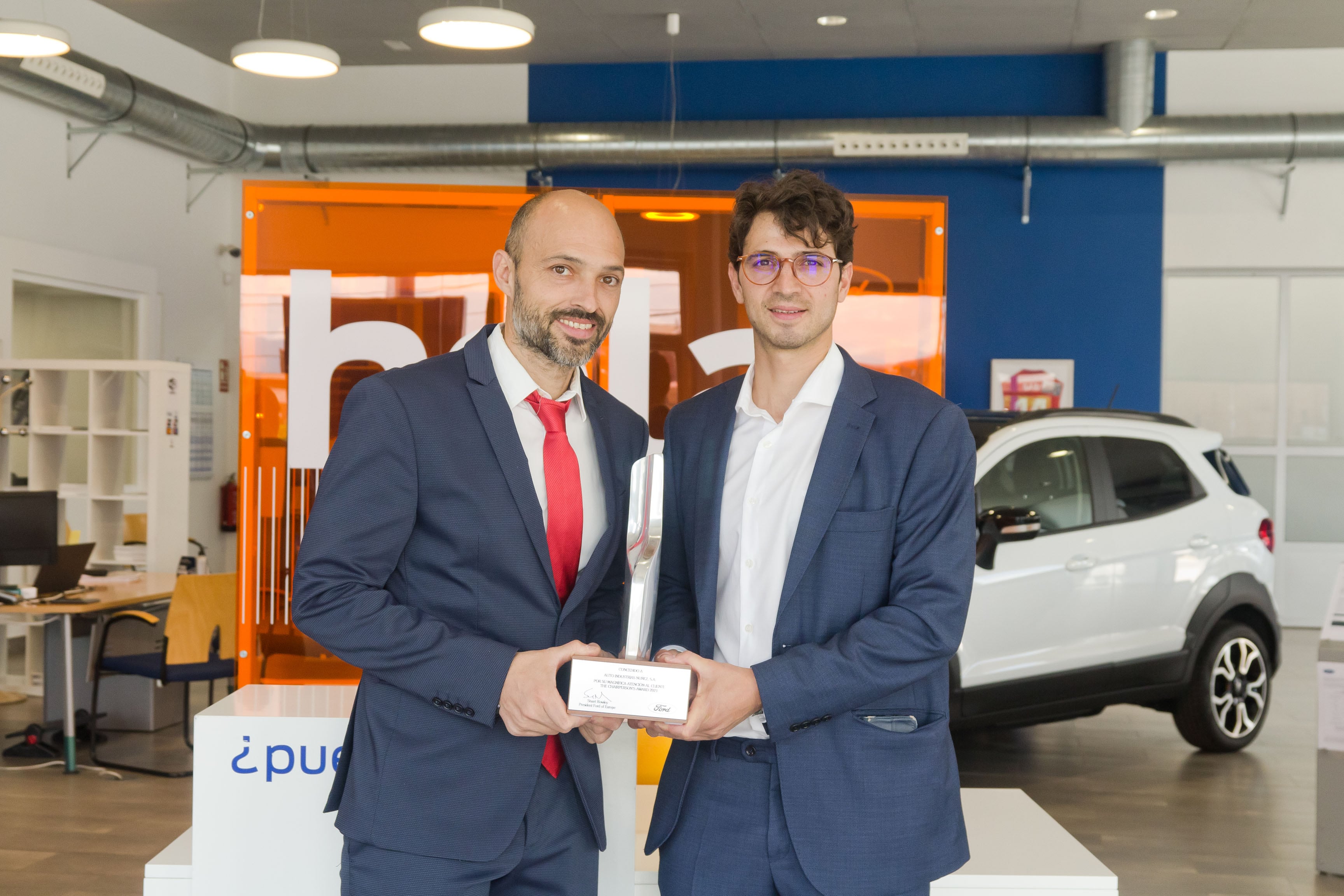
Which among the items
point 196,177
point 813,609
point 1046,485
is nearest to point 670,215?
point 813,609

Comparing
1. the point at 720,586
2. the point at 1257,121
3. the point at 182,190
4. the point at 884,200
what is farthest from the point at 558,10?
the point at 720,586

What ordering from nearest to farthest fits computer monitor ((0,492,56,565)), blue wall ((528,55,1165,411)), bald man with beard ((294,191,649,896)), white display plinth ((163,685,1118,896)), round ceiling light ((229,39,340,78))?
bald man with beard ((294,191,649,896))
white display plinth ((163,685,1118,896))
computer monitor ((0,492,56,565))
round ceiling light ((229,39,340,78))
blue wall ((528,55,1165,411))

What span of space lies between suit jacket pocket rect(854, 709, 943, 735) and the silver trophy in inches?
13.2

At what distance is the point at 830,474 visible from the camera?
166 centimetres

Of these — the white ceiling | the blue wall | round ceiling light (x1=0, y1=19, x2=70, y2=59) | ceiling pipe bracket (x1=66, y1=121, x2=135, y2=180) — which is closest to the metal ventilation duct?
ceiling pipe bracket (x1=66, y1=121, x2=135, y2=180)

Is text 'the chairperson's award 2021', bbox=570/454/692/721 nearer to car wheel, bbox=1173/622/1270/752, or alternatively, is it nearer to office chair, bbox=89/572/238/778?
office chair, bbox=89/572/238/778

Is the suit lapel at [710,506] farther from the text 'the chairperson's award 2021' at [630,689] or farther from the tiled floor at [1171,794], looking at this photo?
the tiled floor at [1171,794]

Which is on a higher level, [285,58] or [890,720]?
[285,58]

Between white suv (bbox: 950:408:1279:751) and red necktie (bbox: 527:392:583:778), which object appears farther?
white suv (bbox: 950:408:1279:751)

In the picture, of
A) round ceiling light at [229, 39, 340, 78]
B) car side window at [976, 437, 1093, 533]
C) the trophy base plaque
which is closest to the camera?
the trophy base plaque

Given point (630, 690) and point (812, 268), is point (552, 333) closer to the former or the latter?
point (812, 268)

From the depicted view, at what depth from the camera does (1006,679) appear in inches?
188

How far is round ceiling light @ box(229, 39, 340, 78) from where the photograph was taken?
5.97 m

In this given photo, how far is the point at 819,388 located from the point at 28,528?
5261 millimetres
